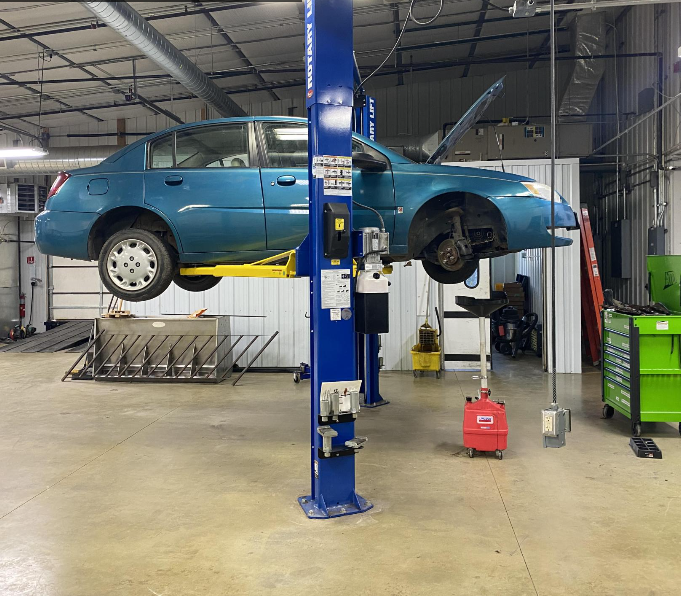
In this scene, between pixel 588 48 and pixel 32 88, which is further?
pixel 32 88

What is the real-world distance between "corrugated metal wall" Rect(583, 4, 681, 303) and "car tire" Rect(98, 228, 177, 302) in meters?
6.71

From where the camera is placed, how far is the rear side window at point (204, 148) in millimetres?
4188

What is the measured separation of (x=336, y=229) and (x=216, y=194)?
1.10m

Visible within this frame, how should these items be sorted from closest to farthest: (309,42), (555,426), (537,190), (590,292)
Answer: (555,426)
(309,42)
(537,190)
(590,292)

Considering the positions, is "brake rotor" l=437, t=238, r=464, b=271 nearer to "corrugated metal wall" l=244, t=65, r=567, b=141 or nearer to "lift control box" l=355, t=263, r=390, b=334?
"lift control box" l=355, t=263, r=390, b=334

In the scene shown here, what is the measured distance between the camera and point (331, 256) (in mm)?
3500

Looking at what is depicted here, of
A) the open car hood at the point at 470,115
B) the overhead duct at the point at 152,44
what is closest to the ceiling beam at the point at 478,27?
the overhead duct at the point at 152,44

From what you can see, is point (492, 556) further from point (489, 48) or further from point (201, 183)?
point (489, 48)

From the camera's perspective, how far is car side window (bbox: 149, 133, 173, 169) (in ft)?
13.9

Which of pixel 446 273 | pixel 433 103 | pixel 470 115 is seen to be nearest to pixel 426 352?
pixel 446 273

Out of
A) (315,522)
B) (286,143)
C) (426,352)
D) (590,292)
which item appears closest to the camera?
(315,522)

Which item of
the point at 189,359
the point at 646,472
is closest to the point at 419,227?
the point at 646,472

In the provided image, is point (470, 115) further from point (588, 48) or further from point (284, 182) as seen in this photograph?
point (588, 48)

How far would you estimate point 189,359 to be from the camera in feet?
28.0
